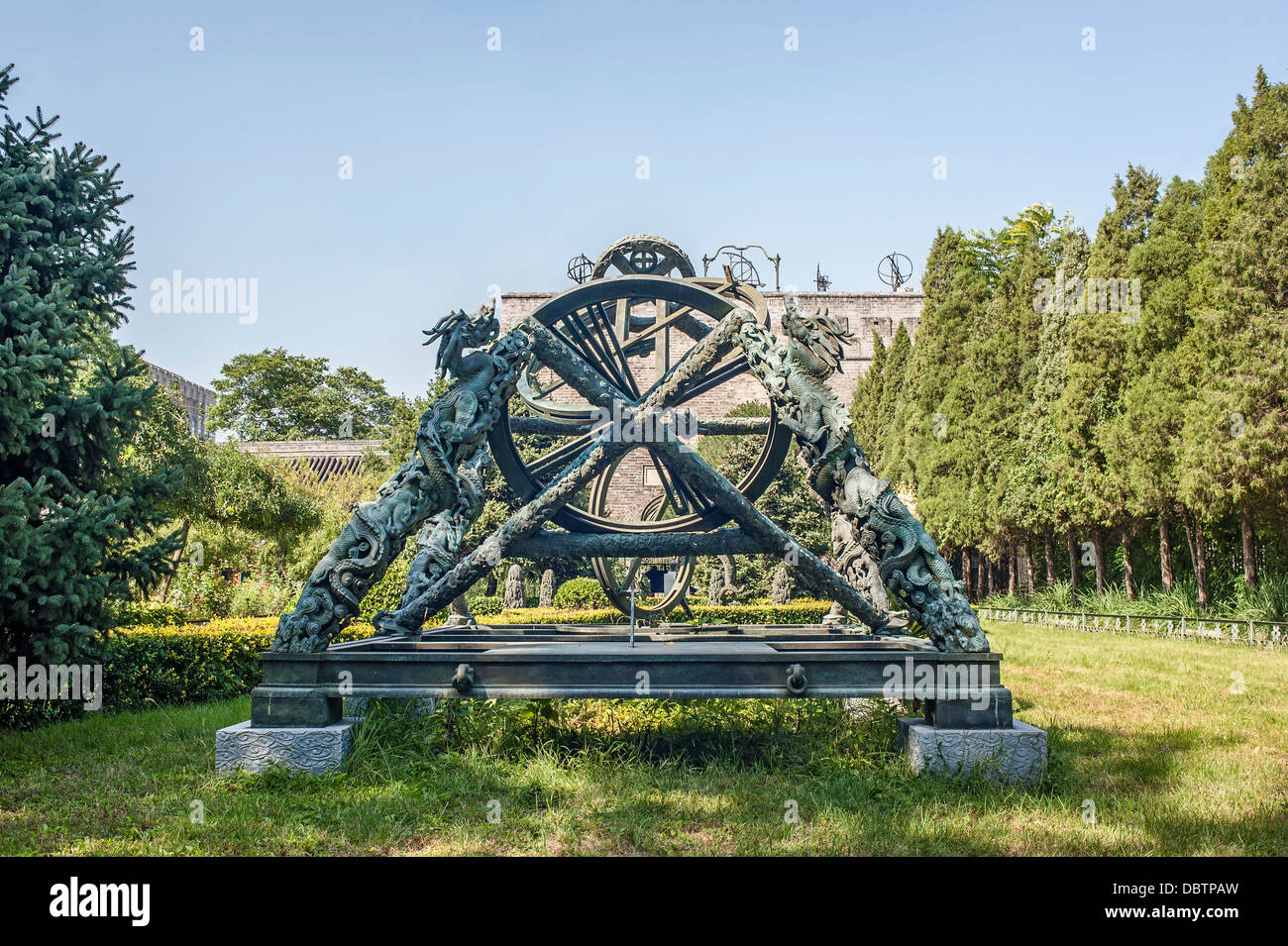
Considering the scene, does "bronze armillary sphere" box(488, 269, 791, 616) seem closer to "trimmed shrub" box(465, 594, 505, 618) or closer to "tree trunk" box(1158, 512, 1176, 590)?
"trimmed shrub" box(465, 594, 505, 618)

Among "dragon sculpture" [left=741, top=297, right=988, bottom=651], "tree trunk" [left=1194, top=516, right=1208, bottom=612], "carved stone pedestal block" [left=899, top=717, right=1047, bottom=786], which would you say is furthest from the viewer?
"tree trunk" [left=1194, top=516, right=1208, bottom=612]

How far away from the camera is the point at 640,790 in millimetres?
5508

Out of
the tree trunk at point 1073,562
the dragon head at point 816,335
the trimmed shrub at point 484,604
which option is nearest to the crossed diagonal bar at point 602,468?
the dragon head at point 816,335

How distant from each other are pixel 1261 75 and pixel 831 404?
14502 millimetres

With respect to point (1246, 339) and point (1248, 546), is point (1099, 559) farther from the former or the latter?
point (1246, 339)

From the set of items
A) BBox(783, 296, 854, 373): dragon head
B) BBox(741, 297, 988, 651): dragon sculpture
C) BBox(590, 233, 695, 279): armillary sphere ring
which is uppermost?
BBox(590, 233, 695, 279): armillary sphere ring

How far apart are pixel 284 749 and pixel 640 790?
2.28 meters

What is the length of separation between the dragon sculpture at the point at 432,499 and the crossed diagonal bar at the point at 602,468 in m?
0.29

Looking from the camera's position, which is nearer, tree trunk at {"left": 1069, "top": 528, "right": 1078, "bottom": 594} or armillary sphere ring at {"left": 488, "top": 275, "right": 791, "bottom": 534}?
armillary sphere ring at {"left": 488, "top": 275, "right": 791, "bottom": 534}

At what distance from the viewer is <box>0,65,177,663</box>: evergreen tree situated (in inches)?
280

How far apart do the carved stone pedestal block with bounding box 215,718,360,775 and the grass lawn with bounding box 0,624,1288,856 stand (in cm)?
10

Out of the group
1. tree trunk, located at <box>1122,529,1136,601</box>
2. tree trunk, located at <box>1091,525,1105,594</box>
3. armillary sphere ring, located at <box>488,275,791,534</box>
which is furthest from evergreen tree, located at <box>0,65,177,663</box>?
tree trunk, located at <box>1091,525,1105,594</box>

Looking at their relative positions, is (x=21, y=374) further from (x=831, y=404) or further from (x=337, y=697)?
(x=831, y=404)

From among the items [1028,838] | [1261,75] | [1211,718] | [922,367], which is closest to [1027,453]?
[922,367]
